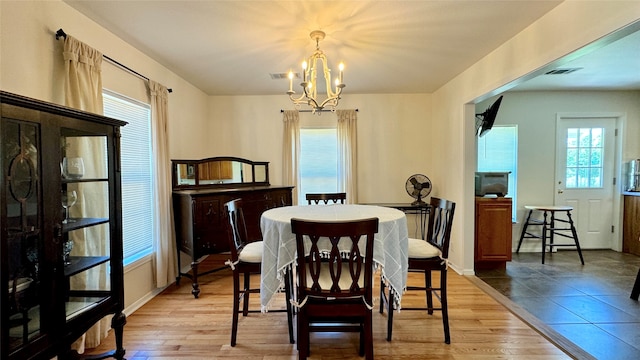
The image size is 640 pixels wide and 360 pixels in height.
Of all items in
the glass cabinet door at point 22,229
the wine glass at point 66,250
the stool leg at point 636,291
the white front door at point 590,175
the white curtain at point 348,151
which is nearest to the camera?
the glass cabinet door at point 22,229

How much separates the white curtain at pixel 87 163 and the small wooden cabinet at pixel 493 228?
3.83 m

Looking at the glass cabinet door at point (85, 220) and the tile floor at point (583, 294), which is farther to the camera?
the tile floor at point (583, 294)

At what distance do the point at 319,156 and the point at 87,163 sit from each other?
3152mm

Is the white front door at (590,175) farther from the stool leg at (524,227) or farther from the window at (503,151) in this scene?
the window at (503,151)

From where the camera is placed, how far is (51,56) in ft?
6.28

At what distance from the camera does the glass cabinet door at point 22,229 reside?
1.24m

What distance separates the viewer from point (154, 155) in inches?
116

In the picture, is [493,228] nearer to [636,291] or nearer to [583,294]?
[583,294]

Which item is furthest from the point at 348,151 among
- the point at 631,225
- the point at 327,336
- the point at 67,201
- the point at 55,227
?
the point at 631,225

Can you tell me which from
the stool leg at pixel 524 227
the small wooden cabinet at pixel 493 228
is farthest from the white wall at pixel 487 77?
the stool leg at pixel 524 227

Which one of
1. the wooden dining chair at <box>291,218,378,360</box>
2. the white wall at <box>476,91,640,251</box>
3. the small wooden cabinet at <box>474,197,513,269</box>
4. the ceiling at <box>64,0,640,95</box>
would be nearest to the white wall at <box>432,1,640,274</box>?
the ceiling at <box>64,0,640,95</box>

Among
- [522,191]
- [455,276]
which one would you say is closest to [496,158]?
[522,191]

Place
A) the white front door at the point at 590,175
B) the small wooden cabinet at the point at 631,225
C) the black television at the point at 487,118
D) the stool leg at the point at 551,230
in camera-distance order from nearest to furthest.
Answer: the black television at the point at 487,118
the stool leg at the point at 551,230
the small wooden cabinet at the point at 631,225
the white front door at the point at 590,175

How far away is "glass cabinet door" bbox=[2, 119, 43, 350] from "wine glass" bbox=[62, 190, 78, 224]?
0.21m
